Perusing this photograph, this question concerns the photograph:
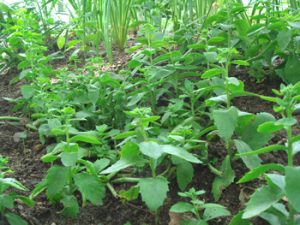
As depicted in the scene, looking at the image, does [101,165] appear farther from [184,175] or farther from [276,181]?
[276,181]

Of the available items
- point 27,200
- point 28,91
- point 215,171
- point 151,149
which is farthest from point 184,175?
point 28,91

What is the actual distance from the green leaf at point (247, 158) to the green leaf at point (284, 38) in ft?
1.75

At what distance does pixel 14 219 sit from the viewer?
1.36 meters

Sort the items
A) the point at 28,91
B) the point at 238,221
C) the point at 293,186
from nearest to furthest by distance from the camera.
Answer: the point at 293,186, the point at 238,221, the point at 28,91

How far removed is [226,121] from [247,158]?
0.11 metres

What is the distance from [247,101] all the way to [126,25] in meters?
0.97

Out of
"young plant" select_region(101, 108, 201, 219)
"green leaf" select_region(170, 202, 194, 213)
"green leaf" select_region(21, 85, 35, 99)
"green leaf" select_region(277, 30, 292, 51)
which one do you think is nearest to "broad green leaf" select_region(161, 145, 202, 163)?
"young plant" select_region(101, 108, 201, 219)

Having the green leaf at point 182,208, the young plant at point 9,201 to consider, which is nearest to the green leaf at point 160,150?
the green leaf at point 182,208

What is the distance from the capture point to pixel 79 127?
185 centimetres

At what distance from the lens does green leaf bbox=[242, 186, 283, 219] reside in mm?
1077

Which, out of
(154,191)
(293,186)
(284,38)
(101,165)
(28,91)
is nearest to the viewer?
(293,186)

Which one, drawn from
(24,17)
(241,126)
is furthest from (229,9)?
(24,17)

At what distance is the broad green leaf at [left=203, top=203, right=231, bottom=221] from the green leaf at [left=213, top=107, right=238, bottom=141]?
0.66 feet

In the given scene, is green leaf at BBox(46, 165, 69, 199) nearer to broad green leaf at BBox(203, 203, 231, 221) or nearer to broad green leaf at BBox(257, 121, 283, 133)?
broad green leaf at BBox(203, 203, 231, 221)
